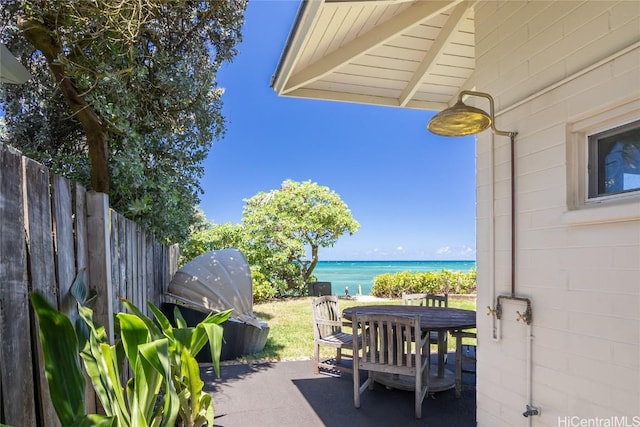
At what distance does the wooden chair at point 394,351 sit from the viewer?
3.55 meters

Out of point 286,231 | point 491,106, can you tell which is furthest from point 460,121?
point 286,231

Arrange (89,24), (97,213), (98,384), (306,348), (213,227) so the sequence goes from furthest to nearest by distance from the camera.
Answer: (213,227)
(306,348)
(89,24)
(97,213)
(98,384)

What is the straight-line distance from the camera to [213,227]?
11.2m

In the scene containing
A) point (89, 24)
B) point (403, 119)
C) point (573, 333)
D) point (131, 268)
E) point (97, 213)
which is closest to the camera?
point (573, 333)

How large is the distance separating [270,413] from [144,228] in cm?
225

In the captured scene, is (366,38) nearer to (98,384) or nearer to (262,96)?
(98,384)

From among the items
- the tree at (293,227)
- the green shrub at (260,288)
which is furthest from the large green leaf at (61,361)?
the tree at (293,227)

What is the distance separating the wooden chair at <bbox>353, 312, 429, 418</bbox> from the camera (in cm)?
355

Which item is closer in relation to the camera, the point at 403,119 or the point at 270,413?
the point at 270,413

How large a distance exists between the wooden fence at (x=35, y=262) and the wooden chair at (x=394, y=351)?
7.46 ft

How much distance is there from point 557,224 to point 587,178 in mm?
277

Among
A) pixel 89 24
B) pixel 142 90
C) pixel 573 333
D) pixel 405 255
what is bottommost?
pixel 405 255

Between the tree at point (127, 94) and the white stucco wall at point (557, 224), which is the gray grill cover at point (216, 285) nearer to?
the tree at point (127, 94)

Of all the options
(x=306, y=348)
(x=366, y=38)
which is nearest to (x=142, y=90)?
(x=366, y=38)
